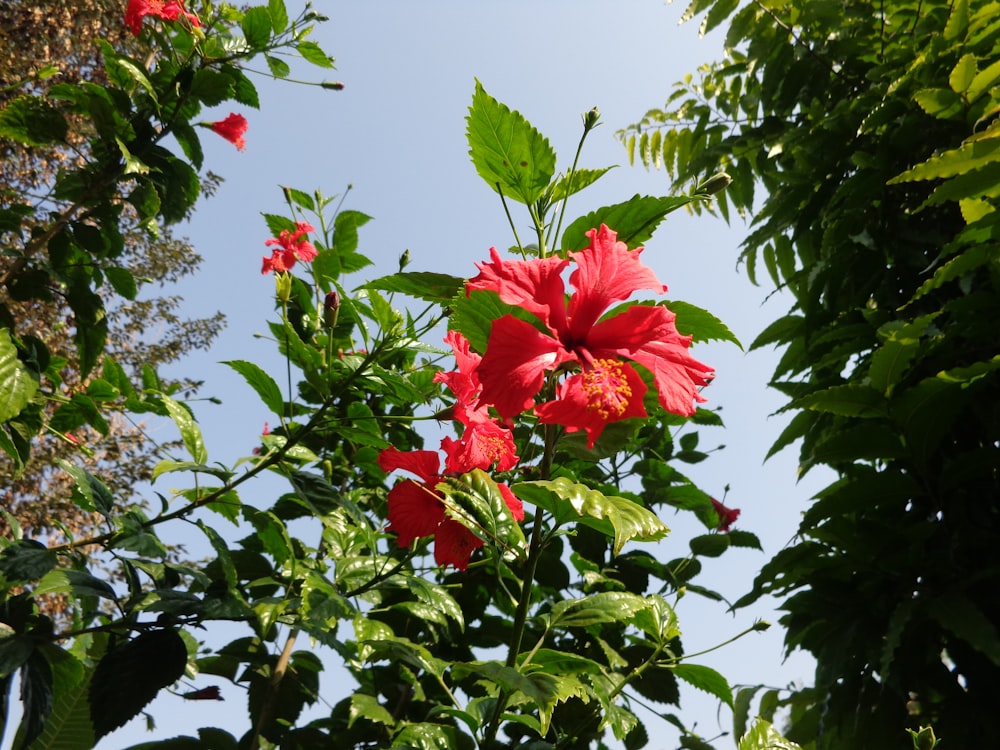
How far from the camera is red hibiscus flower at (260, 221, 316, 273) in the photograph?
7.11 feet

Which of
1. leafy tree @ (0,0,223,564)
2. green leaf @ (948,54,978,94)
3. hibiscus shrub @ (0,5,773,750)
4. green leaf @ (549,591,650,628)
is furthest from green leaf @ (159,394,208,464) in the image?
leafy tree @ (0,0,223,564)

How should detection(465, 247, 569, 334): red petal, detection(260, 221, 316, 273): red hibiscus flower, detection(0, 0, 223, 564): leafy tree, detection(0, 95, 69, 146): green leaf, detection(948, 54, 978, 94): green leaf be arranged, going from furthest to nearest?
1. detection(0, 0, 223, 564): leafy tree
2. detection(260, 221, 316, 273): red hibiscus flower
3. detection(0, 95, 69, 146): green leaf
4. detection(948, 54, 978, 94): green leaf
5. detection(465, 247, 569, 334): red petal

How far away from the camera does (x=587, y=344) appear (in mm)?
992

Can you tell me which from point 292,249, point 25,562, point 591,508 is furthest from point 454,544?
point 292,249

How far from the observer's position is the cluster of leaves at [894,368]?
134 cm

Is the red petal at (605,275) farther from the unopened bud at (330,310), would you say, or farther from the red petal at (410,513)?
the unopened bud at (330,310)

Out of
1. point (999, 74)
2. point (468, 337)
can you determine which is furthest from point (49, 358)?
point (999, 74)

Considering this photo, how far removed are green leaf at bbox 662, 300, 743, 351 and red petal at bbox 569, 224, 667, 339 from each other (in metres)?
0.03

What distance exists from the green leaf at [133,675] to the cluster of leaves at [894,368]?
3.76 feet

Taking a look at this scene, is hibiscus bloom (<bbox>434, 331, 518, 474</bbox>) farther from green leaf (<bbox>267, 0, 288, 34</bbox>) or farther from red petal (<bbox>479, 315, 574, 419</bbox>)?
green leaf (<bbox>267, 0, 288, 34</bbox>)

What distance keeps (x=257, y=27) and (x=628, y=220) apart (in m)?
1.49

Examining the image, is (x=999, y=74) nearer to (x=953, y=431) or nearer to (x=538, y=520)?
(x=953, y=431)

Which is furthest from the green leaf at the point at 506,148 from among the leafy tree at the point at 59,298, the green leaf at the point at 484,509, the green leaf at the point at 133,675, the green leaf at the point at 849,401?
the leafy tree at the point at 59,298

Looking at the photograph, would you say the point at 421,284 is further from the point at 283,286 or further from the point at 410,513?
the point at 283,286
